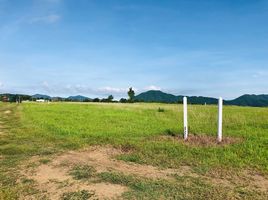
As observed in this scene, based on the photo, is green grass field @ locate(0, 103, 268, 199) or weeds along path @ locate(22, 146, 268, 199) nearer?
green grass field @ locate(0, 103, 268, 199)

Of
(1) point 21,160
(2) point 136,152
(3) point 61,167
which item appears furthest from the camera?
(2) point 136,152

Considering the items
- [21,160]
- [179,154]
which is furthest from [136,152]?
[21,160]

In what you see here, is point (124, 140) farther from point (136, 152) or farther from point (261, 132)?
point (261, 132)

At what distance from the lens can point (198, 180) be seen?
28.7ft

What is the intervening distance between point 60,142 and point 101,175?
6.62m

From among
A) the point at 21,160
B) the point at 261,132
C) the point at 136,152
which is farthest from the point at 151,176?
the point at 261,132

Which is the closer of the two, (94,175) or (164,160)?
(94,175)

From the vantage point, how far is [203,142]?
1421 cm

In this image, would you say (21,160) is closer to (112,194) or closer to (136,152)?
(136,152)

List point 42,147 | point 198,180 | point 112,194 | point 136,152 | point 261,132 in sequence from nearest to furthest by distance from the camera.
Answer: point 112,194
point 198,180
point 136,152
point 42,147
point 261,132

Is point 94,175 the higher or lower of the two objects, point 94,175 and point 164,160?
the lower

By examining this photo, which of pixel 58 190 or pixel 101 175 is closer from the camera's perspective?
pixel 58 190

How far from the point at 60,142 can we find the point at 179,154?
5788mm

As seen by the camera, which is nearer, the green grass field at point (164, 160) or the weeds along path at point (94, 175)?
the green grass field at point (164, 160)
